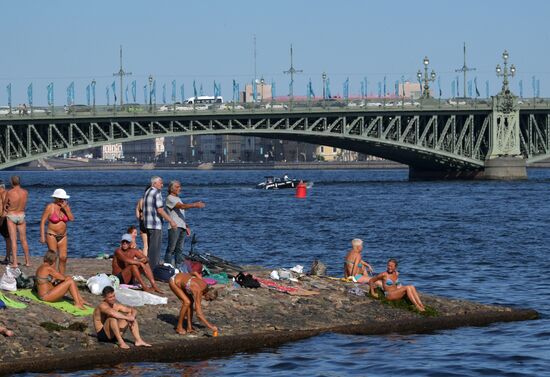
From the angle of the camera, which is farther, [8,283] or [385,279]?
[385,279]

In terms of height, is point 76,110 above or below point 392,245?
above

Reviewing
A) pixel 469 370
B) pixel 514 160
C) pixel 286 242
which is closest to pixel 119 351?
pixel 469 370

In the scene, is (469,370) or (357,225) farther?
(357,225)

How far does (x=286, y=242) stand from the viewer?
190 ft

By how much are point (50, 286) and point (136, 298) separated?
173cm

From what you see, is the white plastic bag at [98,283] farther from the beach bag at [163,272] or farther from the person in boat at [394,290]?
the person in boat at [394,290]

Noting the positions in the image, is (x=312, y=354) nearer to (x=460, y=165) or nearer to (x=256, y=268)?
(x=256, y=268)

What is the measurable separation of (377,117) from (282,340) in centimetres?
8925

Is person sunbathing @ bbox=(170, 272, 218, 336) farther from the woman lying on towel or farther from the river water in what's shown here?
the woman lying on towel

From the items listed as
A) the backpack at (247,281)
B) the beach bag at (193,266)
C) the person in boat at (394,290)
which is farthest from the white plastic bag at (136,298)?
the person in boat at (394,290)

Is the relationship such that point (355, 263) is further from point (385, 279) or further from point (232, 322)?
point (232, 322)

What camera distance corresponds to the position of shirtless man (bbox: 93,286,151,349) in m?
26.7

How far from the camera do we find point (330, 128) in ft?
376

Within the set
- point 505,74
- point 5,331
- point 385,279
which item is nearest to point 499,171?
point 505,74
